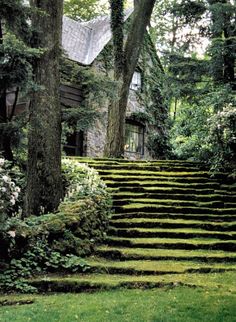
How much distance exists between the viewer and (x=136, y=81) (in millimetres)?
20562

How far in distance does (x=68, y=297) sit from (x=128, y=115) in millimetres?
14663

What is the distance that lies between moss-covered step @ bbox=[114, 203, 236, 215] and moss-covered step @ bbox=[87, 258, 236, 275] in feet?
7.77

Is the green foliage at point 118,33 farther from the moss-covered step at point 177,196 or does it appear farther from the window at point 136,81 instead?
the window at point 136,81

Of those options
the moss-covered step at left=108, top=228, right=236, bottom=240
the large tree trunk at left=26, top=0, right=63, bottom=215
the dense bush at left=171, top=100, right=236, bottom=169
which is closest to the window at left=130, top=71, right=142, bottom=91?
the dense bush at left=171, top=100, right=236, bottom=169

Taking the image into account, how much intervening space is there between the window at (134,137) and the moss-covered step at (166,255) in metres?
12.7

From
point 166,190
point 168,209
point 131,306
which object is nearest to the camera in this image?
point 131,306

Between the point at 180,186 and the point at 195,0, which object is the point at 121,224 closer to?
the point at 180,186

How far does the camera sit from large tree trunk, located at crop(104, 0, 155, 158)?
45.3 ft

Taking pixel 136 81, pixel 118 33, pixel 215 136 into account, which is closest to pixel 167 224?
pixel 215 136

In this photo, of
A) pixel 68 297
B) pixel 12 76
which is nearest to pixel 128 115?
pixel 12 76

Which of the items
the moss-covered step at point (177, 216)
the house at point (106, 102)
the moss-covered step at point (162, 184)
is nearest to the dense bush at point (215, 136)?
the moss-covered step at point (162, 184)

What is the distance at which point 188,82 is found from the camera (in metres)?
14.6

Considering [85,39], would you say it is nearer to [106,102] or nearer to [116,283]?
[106,102]

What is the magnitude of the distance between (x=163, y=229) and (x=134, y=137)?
12147 mm
